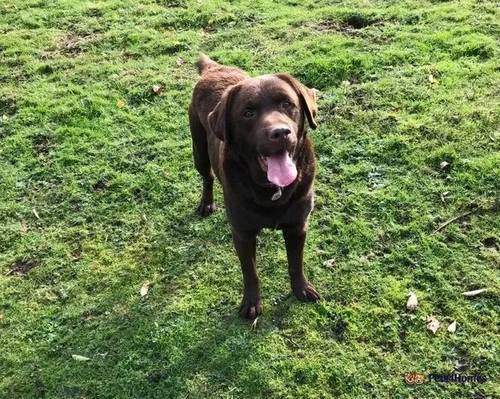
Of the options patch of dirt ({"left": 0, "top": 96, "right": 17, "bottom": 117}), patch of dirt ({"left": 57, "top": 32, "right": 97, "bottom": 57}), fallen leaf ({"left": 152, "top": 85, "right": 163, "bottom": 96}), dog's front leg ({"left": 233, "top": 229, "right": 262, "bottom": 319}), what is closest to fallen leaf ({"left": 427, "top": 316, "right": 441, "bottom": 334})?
dog's front leg ({"left": 233, "top": 229, "right": 262, "bottom": 319})

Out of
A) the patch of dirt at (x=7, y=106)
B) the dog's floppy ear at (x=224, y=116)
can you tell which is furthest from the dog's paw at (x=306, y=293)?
the patch of dirt at (x=7, y=106)

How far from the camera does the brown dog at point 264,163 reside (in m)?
3.41

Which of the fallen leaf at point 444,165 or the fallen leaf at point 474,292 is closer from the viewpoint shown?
the fallen leaf at point 474,292

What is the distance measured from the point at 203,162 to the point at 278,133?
1725 mm

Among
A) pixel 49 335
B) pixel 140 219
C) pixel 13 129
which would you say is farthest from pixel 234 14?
pixel 49 335

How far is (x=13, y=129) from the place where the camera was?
632 cm

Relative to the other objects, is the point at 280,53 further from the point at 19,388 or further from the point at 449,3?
the point at 19,388

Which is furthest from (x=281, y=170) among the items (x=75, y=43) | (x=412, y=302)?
(x=75, y=43)

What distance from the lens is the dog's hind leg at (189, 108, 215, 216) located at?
4.72 meters

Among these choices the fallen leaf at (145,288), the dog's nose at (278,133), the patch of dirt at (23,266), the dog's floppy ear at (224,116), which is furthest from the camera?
the patch of dirt at (23,266)

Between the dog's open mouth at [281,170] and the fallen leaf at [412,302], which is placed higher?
the dog's open mouth at [281,170]

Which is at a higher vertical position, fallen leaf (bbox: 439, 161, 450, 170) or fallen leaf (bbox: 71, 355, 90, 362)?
fallen leaf (bbox: 439, 161, 450, 170)

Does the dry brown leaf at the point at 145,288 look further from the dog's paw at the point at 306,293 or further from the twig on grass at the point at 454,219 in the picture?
the twig on grass at the point at 454,219

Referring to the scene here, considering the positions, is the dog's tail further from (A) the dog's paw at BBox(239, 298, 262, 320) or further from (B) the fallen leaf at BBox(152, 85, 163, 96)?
(A) the dog's paw at BBox(239, 298, 262, 320)
